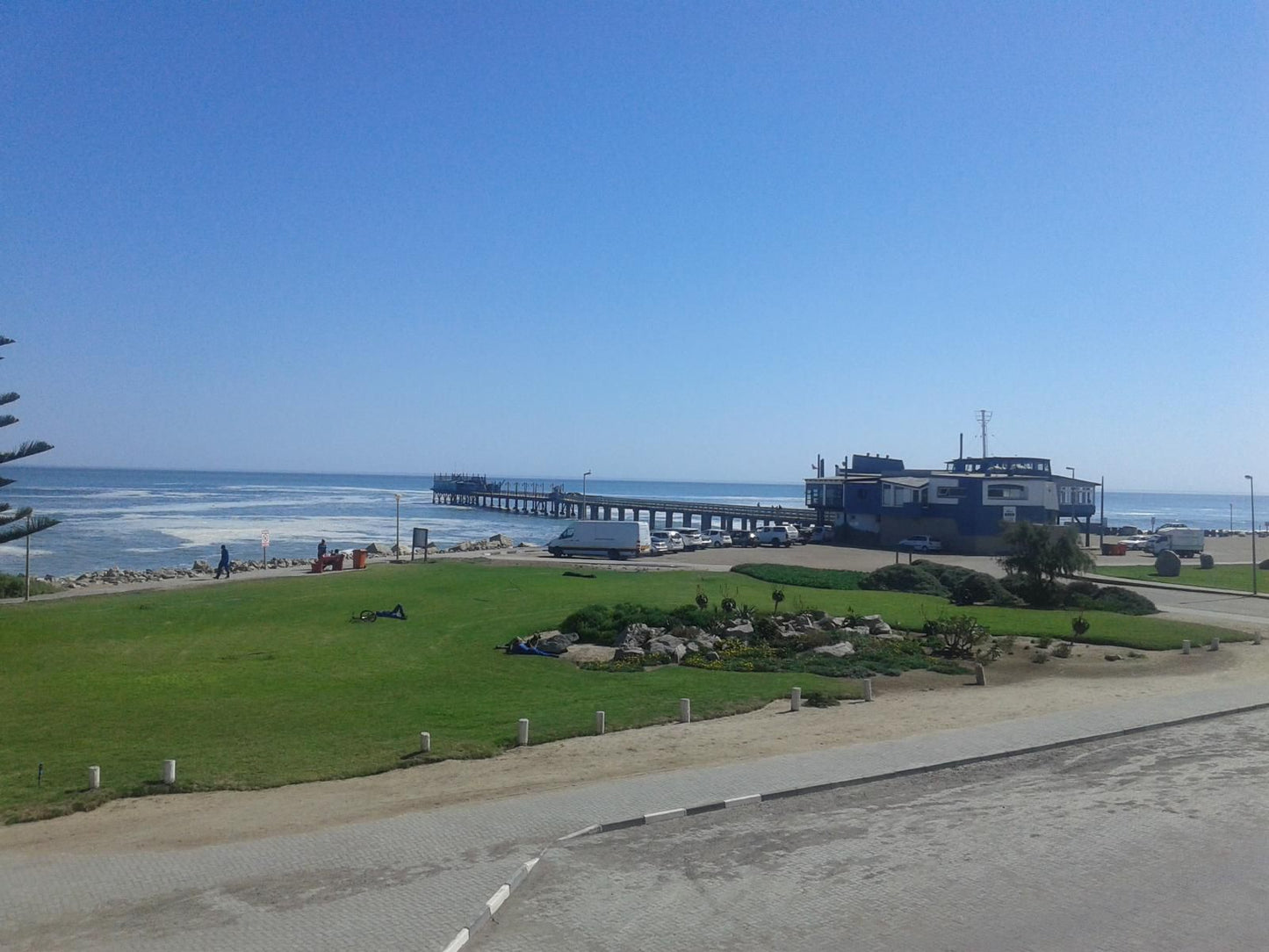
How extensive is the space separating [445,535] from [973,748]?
8152 centimetres

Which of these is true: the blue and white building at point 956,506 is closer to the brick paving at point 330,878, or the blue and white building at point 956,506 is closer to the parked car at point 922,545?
the parked car at point 922,545

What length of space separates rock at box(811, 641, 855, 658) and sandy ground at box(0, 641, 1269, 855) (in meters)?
2.05

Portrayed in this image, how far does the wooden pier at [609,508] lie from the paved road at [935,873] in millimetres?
67501

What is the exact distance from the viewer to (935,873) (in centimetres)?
957

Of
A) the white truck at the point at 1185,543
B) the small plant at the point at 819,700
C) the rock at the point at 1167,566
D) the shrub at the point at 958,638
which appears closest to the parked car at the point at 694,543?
the rock at the point at 1167,566

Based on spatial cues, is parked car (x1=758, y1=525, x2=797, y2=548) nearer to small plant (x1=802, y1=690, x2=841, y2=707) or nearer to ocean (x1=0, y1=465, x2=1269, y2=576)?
ocean (x1=0, y1=465, x2=1269, y2=576)

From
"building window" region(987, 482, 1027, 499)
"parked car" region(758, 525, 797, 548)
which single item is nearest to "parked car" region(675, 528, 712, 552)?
"parked car" region(758, 525, 797, 548)

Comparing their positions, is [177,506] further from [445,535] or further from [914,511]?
[914,511]

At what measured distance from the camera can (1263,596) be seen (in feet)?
136

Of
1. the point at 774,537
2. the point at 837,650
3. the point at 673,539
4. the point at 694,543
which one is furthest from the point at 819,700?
the point at 774,537

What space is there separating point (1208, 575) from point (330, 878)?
2145 inches

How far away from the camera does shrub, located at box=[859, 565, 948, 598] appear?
130 ft

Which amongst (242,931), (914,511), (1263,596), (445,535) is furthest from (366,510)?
(242,931)

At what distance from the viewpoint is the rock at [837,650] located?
75.9ft
